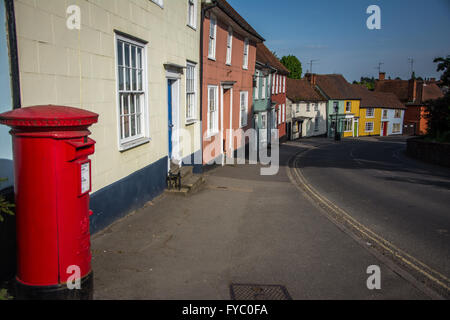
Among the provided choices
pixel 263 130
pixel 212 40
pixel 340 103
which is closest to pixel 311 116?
pixel 340 103

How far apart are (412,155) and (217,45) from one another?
18490 millimetres

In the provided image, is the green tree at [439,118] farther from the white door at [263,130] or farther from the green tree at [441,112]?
the white door at [263,130]

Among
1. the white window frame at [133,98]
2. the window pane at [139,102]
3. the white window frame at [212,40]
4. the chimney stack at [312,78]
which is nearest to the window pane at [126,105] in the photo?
the white window frame at [133,98]

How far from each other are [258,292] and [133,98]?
4979mm

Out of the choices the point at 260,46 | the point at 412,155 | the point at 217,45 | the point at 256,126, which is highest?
the point at 260,46

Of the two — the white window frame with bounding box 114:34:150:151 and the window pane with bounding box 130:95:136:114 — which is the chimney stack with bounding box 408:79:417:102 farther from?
the window pane with bounding box 130:95:136:114

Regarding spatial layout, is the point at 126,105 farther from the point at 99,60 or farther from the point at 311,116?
the point at 311,116

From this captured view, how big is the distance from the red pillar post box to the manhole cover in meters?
1.91

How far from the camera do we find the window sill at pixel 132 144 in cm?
732

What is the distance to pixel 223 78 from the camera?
16484mm

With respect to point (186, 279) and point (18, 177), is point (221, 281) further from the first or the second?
point (18, 177)

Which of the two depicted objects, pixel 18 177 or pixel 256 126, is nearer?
pixel 18 177
